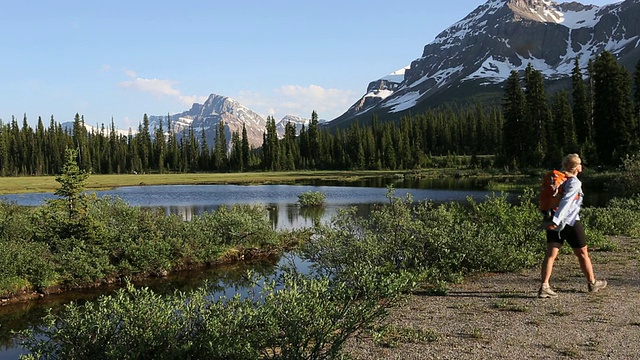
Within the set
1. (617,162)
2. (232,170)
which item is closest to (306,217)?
(617,162)

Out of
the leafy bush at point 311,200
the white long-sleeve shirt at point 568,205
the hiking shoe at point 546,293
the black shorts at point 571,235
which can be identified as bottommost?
the leafy bush at point 311,200

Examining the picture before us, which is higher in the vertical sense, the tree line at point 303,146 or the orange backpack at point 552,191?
the tree line at point 303,146

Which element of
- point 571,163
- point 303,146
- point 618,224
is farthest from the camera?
point 303,146

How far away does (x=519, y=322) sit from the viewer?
7.88 metres

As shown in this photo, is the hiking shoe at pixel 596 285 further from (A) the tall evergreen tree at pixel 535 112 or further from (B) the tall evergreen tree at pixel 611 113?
(A) the tall evergreen tree at pixel 535 112

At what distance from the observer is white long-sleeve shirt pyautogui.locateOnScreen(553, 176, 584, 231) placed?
8914 millimetres

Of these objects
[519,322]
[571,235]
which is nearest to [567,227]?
[571,235]

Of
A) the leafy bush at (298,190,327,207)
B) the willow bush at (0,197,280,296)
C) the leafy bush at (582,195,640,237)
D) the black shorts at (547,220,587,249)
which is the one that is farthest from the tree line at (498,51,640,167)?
the black shorts at (547,220,587,249)

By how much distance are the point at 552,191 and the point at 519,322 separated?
8.77 ft

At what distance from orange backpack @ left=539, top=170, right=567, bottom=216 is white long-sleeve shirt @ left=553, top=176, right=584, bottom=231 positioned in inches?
3.9

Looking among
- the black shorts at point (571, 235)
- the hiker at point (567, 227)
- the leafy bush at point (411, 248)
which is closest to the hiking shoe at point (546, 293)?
the hiker at point (567, 227)

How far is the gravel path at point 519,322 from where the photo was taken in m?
6.71

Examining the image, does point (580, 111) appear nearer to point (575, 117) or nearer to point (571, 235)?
point (575, 117)

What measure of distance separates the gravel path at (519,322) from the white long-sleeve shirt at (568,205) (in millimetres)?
1437
